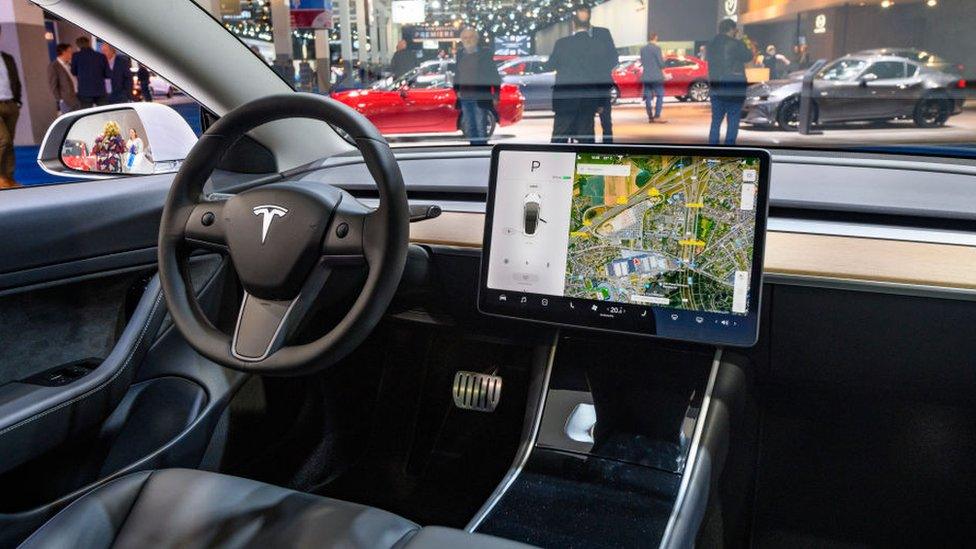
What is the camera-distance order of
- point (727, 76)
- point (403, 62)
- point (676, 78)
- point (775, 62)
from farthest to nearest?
point (676, 78) → point (775, 62) → point (727, 76) → point (403, 62)

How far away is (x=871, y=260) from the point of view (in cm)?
156

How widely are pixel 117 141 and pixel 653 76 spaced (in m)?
6.01

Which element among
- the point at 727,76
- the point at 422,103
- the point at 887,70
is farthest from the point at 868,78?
the point at 422,103

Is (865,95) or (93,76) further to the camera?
(865,95)

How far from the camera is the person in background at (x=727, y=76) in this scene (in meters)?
4.48

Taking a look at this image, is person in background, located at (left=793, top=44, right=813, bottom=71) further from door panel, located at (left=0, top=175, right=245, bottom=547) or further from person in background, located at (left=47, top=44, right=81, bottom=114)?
door panel, located at (left=0, top=175, right=245, bottom=547)

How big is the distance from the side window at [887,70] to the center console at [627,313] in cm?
686

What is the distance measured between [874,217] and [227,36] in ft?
5.15

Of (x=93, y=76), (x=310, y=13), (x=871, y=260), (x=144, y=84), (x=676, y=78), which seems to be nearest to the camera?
(x=871, y=260)

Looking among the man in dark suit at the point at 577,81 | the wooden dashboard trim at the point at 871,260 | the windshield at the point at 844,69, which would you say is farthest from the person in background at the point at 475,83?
the windshield at the point at 844,69

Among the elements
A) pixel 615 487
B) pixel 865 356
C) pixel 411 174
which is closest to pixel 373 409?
pixel 411 174

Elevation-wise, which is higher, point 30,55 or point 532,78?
point 30,55

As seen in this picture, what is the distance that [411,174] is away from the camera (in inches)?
90.2

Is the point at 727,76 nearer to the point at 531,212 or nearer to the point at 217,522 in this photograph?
the point at 531,212
